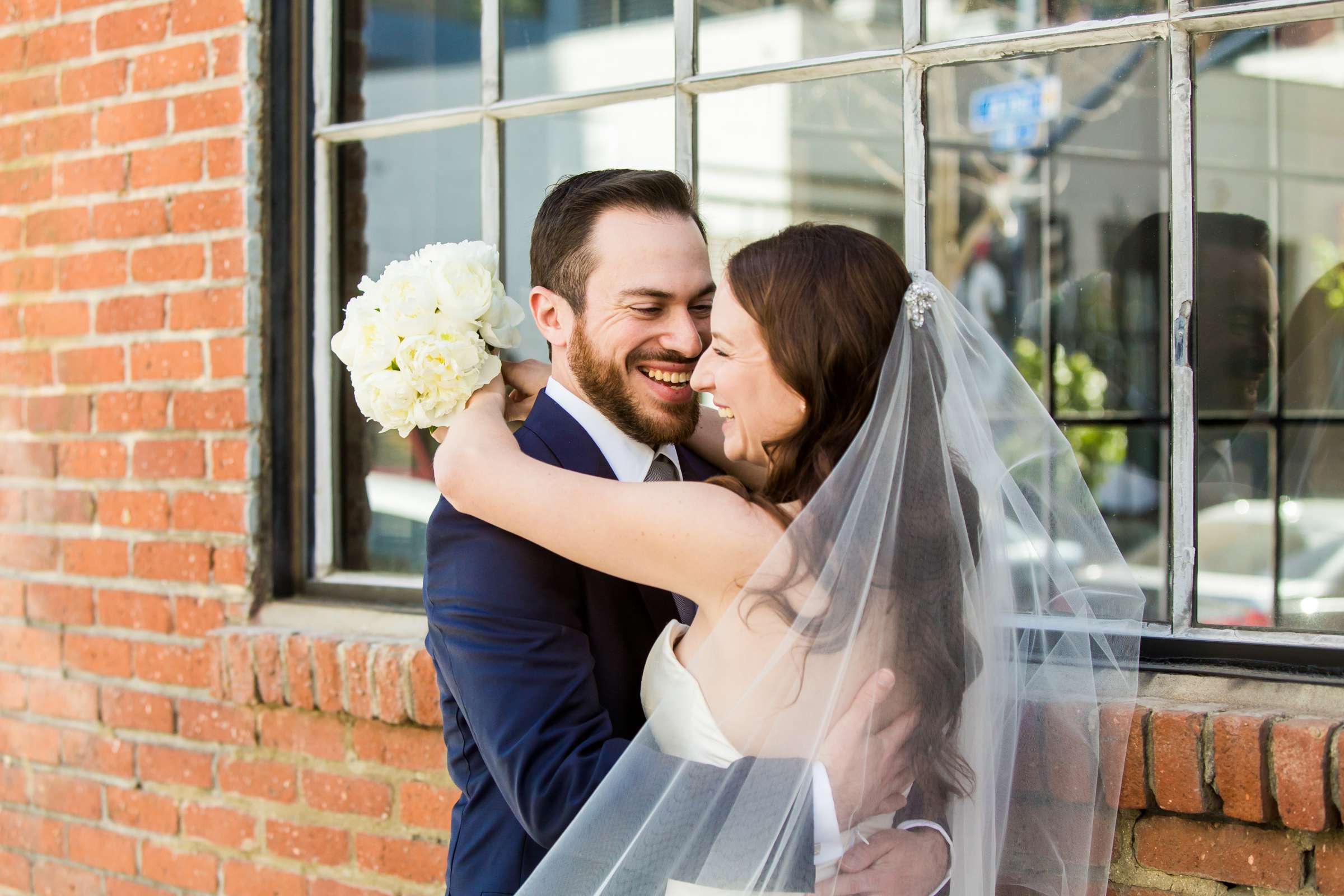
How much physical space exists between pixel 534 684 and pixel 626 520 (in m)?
0.26

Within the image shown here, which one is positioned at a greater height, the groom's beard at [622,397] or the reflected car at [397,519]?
the groom's beard at [622,397]

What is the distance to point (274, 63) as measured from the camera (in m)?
2.81

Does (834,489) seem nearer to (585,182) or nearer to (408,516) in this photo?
(585,182)

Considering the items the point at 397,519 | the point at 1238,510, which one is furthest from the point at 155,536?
the point at 1238,510

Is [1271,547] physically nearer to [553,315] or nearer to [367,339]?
[553,315]

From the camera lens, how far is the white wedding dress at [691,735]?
4.94 ft

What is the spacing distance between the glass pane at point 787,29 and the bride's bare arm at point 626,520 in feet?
3.70

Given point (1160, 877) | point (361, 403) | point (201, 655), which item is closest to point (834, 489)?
point (361, 403)

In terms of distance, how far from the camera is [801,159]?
507cm

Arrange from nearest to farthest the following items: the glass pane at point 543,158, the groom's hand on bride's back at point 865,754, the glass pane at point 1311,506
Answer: the groom's hand on bride's back at point 865,754 < the glass pane at point 543,158 < the glass pane at point 1311,506

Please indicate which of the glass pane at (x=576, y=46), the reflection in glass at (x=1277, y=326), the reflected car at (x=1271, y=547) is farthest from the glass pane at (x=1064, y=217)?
the glass pane at (x=576, y=46)

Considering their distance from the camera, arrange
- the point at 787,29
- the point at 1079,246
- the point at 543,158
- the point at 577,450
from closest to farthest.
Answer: the point at 577,450, the point at 543,158, the point at 787,29, the point at 1079,246

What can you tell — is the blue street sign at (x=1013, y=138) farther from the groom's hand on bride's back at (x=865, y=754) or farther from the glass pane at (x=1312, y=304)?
the groom's hand on bride's back at (x=865, y=754)

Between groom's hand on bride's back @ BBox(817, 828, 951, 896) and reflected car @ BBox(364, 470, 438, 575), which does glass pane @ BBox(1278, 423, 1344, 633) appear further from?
groom's hand on bride's back @ BBox(817, 828, 951, 896)
